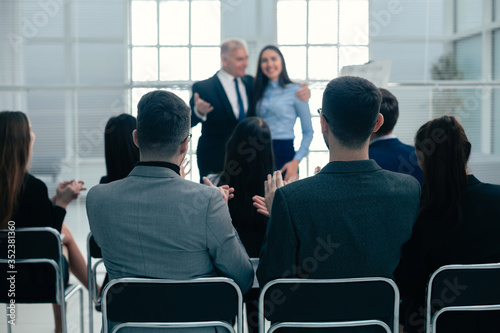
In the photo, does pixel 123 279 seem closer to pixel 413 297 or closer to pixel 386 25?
pixel 413 297

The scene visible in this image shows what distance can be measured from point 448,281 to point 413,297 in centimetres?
30

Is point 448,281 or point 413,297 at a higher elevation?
point 448,281

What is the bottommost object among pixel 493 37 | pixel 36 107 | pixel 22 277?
pixel 22 277

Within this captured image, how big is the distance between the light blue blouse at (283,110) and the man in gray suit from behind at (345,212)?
2.29 m

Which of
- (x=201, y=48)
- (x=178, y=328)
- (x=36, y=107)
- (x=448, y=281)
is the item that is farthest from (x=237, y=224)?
(x=36, y=107)

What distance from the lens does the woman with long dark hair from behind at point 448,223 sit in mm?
1826

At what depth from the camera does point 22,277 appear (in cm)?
248

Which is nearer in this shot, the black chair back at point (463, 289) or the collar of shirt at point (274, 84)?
the black chair back at point (463, 289)

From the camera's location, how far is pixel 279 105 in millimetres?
3873

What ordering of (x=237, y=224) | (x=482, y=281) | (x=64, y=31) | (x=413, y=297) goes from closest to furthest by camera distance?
(x=482, y=281), (x=413, y=297), (x=237, y=224), (x=64, y=31)

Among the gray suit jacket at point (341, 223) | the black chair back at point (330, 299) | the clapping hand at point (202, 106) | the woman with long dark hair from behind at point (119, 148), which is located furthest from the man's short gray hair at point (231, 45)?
the black chair back at point (330, 299)

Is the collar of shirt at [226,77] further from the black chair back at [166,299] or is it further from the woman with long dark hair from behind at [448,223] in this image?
the black chair back at [166,299]

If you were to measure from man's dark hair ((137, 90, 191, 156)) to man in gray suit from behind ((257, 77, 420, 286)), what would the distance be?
15.7 inches

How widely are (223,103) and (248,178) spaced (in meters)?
1.66
